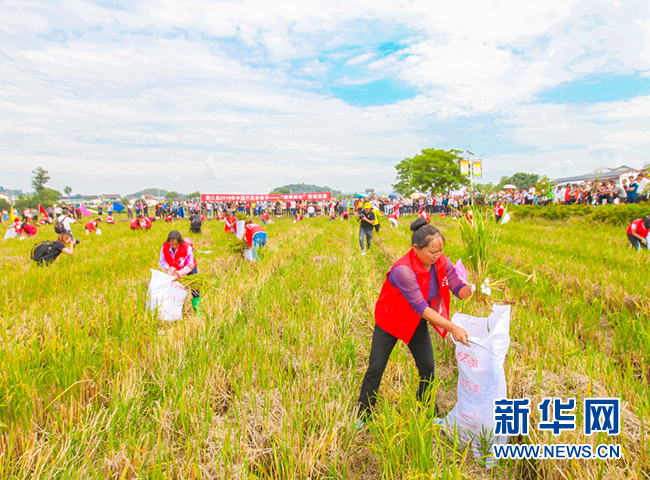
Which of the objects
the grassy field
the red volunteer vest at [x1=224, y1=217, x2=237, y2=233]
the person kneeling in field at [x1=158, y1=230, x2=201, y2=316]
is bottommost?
the grassy field

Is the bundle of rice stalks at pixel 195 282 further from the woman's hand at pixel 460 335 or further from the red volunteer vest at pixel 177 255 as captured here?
the woman's hand at pixel 460 335

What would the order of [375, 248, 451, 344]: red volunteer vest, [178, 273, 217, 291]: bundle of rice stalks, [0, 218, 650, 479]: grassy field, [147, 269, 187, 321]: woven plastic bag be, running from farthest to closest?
1. [178, 273, 217, 291]: bundle of rice stalks
2. [147, 269, 187, 321]: woven plastic bag
3. [375, 248, 451, 344]: red volunteer vest
4. [0, 218, 650, 479]: grassy field

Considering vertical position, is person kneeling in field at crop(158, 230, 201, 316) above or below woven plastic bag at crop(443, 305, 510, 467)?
above

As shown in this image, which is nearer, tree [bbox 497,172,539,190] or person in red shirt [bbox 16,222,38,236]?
person in red shirt [bbox 16,222,38,236]

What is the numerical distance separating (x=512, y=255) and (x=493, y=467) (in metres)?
6.17

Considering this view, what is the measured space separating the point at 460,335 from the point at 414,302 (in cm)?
36

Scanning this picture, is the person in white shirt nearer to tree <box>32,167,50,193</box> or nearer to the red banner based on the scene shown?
the red banner

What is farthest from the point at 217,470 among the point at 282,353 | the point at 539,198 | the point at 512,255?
the point at 539,198

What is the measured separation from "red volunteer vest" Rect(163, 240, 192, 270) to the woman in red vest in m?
3.51

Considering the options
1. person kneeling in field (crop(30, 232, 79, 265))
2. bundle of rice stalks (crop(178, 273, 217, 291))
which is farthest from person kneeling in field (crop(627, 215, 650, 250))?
person kneeling in field (crop(30, 232, 79, 265))

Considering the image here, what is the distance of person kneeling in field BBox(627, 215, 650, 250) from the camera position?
21.9ft

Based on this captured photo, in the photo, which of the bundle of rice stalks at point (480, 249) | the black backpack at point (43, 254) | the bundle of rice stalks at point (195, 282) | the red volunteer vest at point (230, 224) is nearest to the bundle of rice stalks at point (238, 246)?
the red volunteer vest at point (230, 224)

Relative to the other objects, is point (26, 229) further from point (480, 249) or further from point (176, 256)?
point (480, 249)

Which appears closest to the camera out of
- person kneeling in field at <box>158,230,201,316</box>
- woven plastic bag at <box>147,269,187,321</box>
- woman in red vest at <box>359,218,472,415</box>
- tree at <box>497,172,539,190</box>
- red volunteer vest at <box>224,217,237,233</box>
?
woman in red vest at <box>359,218,472,415</box>
